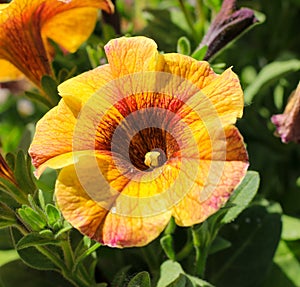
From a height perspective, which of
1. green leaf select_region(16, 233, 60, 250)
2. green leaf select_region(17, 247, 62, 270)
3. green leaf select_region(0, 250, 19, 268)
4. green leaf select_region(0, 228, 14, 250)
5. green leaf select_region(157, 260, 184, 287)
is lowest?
green leaf select_region(0, 250, 19, 268)

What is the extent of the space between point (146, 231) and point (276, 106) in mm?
824

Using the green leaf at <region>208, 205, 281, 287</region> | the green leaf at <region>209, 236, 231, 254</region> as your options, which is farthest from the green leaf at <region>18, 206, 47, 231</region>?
the green leaf at <region>208, 205, 281, 287</region>

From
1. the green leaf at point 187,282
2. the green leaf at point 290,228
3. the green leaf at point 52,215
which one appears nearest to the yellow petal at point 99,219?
the green leaf at point 52,215

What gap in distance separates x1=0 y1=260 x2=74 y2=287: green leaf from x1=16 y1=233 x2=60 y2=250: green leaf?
28cm

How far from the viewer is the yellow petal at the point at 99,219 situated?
2.61ft

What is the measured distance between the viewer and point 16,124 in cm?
183

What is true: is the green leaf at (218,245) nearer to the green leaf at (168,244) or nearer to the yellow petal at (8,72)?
the green leaf at (168,244)

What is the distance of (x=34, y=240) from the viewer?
922 millimetres

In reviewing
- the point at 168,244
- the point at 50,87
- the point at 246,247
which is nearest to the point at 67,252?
the point at 168,244

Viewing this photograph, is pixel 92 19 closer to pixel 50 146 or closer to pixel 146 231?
pixel 50 146

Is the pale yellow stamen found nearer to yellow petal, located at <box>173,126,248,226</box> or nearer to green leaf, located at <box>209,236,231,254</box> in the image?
yellow petal, located at <box>173,126,248,226</box>

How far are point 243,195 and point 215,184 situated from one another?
1.01 feet

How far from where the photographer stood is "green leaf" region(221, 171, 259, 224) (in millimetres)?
1087

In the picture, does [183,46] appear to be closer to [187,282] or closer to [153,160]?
[153,160]
